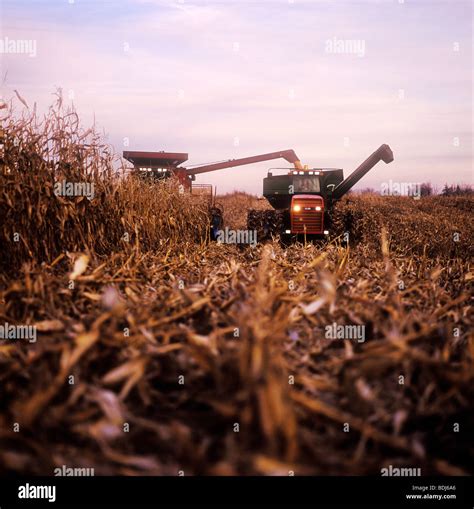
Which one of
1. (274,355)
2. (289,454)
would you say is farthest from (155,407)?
(289,454)

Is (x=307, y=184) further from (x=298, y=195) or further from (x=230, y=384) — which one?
(x=230, y=384)

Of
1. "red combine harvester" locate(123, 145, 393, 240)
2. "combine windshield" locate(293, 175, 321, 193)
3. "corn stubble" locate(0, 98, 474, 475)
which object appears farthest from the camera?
"combine windshield" locate(293, 175, 321, 193)

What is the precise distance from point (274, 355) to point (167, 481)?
53 cm

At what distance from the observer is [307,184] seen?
→ 1262 centimetres

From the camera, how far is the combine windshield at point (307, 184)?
492 inches

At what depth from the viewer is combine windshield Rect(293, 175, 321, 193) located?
12.5m

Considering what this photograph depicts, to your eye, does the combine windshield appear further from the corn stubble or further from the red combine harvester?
the corn stubble

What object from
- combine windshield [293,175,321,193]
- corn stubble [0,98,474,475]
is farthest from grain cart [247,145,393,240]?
corn stubble [0,98,474,475]

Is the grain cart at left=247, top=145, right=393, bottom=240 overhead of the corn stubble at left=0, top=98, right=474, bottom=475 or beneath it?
overhead

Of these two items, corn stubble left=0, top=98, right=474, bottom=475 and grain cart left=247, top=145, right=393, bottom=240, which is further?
grain cart left=247, top=145, right=393, bottom=240

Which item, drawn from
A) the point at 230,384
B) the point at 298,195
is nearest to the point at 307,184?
the point at 298,195

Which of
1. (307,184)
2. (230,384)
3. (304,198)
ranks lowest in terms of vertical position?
(230,384)

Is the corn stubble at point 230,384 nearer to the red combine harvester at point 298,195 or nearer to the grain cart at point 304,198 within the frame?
the red combine harvester at point 298,195

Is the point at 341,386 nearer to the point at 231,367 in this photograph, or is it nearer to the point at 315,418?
the point at 315,418
